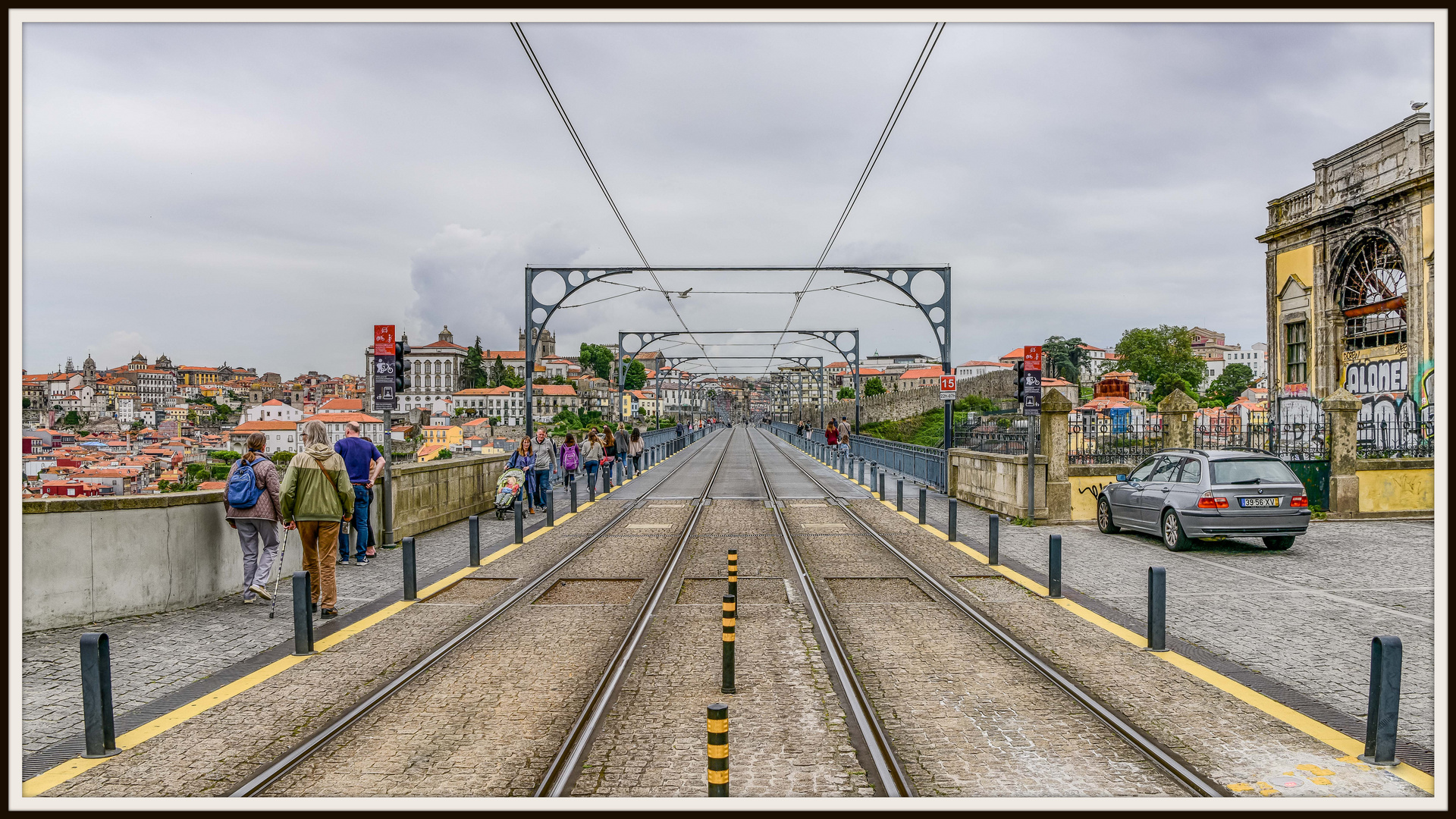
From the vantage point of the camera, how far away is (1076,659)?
22.4ft

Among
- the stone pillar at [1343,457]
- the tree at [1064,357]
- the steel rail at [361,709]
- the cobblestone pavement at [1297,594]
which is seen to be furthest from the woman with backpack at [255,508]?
the tree at [1064,357]

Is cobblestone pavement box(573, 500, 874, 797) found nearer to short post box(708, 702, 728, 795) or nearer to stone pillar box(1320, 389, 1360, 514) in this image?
short post box(708, 702, 728, 795)

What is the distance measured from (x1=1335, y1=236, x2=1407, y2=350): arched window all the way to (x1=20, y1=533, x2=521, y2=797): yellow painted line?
3214 centimetres

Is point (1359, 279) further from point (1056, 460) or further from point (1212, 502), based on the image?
point (1212, 502)

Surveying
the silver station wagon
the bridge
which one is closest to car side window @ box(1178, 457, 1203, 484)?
the silver station wagon

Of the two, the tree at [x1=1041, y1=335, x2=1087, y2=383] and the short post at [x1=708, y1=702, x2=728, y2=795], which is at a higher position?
the tree at [x1=1041, y1=335, x2=1087, y2=383]

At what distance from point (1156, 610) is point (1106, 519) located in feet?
26.3

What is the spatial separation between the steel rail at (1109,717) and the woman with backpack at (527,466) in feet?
30.9

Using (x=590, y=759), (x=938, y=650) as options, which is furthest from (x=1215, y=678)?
(x=590, y=759)

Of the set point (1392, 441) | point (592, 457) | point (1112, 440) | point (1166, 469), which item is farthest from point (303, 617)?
point (1392, 441)

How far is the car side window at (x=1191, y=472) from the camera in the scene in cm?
1246

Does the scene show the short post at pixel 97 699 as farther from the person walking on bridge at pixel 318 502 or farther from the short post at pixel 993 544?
the short post at pixel 993 544

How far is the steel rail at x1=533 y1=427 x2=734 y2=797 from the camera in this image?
14.5ft

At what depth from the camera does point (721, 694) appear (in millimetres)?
5848
